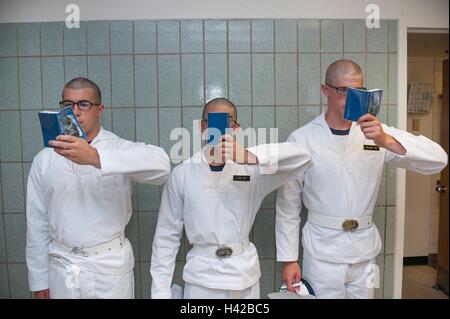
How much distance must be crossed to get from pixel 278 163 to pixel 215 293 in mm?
466

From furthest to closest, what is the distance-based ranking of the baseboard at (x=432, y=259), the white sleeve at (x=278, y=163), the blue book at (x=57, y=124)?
the baseboard at (x=432, y=259) → the white sleeve at (x=278, y=163) → the blue book at (x=57, y=124)

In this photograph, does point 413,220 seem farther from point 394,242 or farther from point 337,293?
point 337,293

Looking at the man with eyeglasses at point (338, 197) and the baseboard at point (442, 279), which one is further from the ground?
the man with eyeglasses at point (338, 197)

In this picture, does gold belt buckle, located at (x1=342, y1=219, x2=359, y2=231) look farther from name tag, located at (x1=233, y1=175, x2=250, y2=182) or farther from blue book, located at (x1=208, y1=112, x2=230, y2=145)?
blue book, located at (x1=208, y1=112, x2=230, y2=145)

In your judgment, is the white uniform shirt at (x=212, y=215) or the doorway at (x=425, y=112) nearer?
the white uniform shirt at (x=212, y=215)

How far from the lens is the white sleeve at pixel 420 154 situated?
1.09 m

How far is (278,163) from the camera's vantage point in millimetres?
1021

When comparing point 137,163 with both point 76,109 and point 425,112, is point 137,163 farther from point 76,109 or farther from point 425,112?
point 425,112

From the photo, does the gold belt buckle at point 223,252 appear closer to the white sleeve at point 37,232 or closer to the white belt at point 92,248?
the white belt at point 92,248

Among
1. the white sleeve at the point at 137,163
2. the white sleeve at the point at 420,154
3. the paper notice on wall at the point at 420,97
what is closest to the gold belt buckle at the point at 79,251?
the white sleeve at the point at 137,163

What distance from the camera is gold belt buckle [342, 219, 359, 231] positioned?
114 cm
